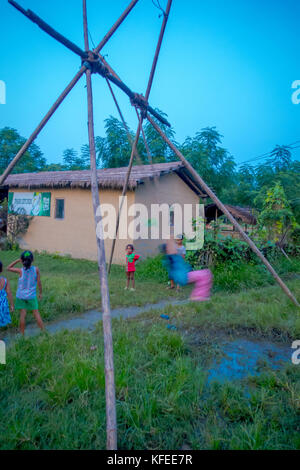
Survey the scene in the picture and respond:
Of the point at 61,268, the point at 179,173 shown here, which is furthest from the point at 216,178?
the point at 61,268

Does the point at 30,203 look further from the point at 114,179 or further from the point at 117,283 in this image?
the point at 117,283

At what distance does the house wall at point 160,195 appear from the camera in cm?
982

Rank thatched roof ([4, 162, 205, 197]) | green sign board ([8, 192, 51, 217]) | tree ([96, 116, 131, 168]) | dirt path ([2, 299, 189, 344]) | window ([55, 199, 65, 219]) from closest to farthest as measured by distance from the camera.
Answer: dirt path ([2, 299, 189, 344]), thatched roof ([4, 162, 205, 197]), window ([55, 199, 65, 219]), green sign board ([8, 192, 51, 217]), tree ([96, 116, 131, 168])

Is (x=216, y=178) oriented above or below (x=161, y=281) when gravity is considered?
above

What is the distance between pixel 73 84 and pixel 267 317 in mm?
3992

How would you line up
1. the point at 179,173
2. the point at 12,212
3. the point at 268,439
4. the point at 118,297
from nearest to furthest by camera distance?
the point at 268,439 → the point at 118,297 → the point at 179,173 → the point at 12,212

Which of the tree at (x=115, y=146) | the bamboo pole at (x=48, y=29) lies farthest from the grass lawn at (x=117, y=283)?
the tree at (x=115, y=146)

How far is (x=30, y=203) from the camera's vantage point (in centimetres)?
1255

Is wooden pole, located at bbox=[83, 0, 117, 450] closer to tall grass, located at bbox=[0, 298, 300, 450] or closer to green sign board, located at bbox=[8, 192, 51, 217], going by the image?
tall grass, located at bbox=[0, 298, 300, 450]

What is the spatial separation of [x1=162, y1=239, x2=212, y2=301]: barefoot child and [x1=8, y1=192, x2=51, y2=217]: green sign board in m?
8.72

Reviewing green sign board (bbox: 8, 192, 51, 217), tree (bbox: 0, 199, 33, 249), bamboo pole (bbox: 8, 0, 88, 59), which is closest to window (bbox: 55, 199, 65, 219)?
green sign board (bbox: 8, 192, 51, 217)

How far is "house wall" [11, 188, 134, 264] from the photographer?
391 inches
